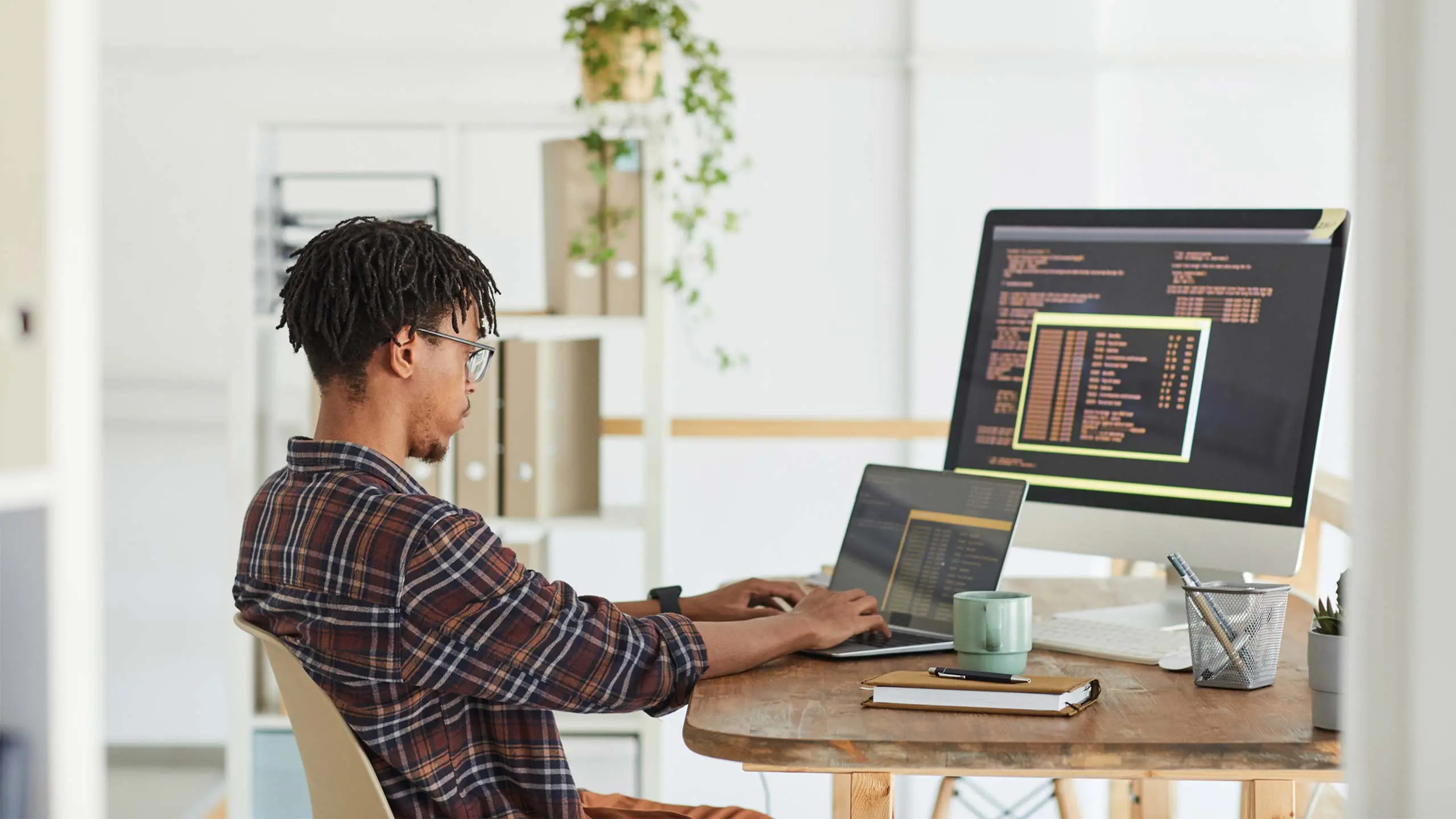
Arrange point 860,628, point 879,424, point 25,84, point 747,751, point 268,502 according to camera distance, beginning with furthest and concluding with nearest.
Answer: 1. point 879,424
2. point 860,628
3. point 268,502
4. point 747,751
5. point 25,84


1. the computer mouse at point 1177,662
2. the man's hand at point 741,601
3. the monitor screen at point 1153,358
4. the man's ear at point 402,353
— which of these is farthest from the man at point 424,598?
the monitor screen at point 1153,358

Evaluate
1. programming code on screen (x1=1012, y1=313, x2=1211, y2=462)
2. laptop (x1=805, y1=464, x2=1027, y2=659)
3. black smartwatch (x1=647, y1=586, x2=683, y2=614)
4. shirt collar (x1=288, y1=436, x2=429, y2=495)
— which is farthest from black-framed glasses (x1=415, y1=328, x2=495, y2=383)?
programming code on screen (x1=1012, y1=313, x2=1211, y2=462)

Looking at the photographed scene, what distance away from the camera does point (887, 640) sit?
144 centimetres

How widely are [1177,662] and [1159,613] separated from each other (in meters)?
0.26

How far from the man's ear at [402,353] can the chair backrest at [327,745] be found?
29cm

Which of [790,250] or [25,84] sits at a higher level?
[790,250]

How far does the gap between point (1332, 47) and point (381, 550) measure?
324 cm

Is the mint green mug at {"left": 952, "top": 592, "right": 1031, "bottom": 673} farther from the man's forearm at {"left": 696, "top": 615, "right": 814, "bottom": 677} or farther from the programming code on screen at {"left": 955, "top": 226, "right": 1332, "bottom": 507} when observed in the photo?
the programming code on screen at {"left": 955, "top": 226, "right": 1332, "bottom": 507}

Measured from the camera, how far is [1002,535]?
145cm

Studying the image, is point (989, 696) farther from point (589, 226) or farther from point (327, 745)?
point (589, 226)

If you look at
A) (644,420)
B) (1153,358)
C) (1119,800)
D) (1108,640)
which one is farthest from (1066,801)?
(644,420)

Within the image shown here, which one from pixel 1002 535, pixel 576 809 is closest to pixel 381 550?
pixel 576 809

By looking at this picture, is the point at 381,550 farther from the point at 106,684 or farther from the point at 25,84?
the point at 106,684

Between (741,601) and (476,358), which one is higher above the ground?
(476,358)
